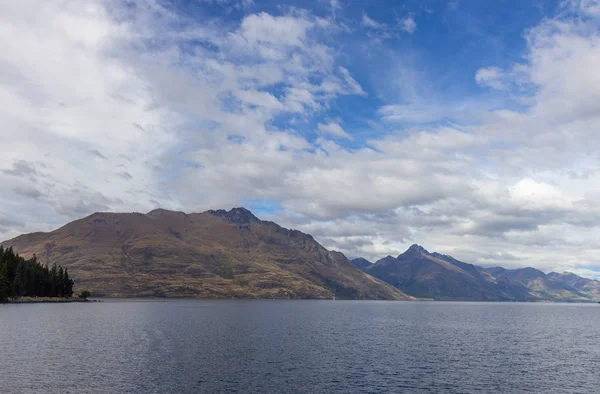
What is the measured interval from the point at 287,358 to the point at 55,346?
189 ft

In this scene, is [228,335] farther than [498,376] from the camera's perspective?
Yes

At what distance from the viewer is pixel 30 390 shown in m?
64.6

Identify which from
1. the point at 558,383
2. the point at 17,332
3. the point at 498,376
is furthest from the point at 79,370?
the point at 558,383

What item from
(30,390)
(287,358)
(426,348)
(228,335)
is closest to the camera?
(30,390)

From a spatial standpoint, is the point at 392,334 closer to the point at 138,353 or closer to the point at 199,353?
the point at 199,353

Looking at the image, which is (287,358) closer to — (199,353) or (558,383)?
(199,353)

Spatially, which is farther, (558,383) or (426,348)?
(426,348)

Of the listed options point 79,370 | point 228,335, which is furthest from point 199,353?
point 228,335

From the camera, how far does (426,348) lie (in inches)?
4759

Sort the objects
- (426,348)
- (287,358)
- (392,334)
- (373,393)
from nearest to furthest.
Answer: (373,393), (287,358), (426,348), (392,334)

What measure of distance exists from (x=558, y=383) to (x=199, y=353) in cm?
7639

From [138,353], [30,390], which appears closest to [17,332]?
[138,353]

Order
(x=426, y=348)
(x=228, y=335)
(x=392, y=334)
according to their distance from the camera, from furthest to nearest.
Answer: (x=392, y=334), (x=228, y=335), (x=426, y=348)

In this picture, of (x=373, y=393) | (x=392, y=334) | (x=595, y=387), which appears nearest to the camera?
(x=373, y=393)
